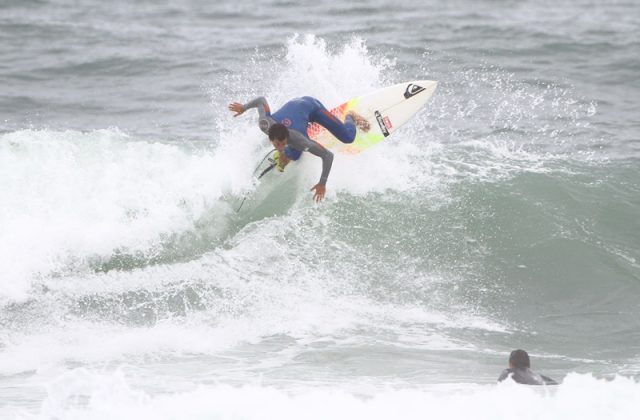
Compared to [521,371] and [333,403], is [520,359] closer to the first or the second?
[521,371]

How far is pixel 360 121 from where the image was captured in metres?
10.6

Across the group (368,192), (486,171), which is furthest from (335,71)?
(486,171)

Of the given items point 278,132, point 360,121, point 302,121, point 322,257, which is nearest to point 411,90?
point 360,121

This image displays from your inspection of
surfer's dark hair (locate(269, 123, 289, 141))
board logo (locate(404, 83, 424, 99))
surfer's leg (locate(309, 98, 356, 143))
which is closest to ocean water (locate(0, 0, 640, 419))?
board logo (locate(404, 83, 424, 99))

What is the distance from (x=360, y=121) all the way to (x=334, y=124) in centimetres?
100

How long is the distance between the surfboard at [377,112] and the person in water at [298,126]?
2.12 feet

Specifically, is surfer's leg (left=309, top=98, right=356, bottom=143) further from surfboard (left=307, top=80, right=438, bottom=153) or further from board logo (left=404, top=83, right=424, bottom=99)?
board logo (left=404, top=83, right=424, bottom=99)

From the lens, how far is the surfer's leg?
947 cm

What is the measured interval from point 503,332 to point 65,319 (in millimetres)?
3829

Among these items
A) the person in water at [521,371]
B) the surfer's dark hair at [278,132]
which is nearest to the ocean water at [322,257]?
the person in water at [521,371]

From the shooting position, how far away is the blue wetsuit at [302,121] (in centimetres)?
911

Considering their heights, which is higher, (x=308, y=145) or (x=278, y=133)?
(x=278, y=133)

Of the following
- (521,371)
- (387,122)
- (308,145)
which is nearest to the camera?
(521,371)

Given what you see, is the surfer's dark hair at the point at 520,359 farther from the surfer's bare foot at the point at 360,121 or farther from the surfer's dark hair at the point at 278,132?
the surfer's bare foot at the point at 360,121
